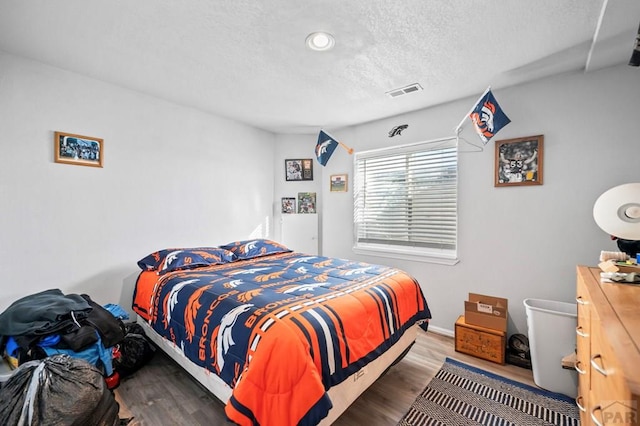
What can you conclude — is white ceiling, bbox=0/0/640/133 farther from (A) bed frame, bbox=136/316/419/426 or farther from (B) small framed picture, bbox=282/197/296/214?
(A) bed frame, bbox=136/316/419/426

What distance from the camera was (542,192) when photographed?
8.03 ft

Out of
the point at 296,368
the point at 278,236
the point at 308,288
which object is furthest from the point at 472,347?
the point at 278,236

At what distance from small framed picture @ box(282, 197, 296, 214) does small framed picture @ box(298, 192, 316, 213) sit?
96mm

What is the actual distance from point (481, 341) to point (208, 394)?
7.65 ft

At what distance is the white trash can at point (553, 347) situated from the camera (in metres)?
1.95

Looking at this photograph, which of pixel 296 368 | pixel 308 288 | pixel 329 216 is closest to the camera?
pixel 296 368

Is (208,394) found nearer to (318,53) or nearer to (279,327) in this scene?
(279,327)

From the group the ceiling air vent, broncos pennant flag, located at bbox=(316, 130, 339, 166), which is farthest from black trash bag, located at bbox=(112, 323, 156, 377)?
the ceiling air vent

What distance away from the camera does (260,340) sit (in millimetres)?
1371

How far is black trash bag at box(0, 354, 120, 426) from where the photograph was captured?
124 centimetres

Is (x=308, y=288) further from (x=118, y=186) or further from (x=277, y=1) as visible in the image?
Result: (x=118, y=186)

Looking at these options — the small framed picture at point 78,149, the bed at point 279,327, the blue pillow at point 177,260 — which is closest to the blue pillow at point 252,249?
the blue pillow at point 177,260

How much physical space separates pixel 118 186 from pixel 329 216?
2554mm

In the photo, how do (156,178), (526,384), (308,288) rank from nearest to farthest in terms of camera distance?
(308,288) → (526,384) → (156,178)
